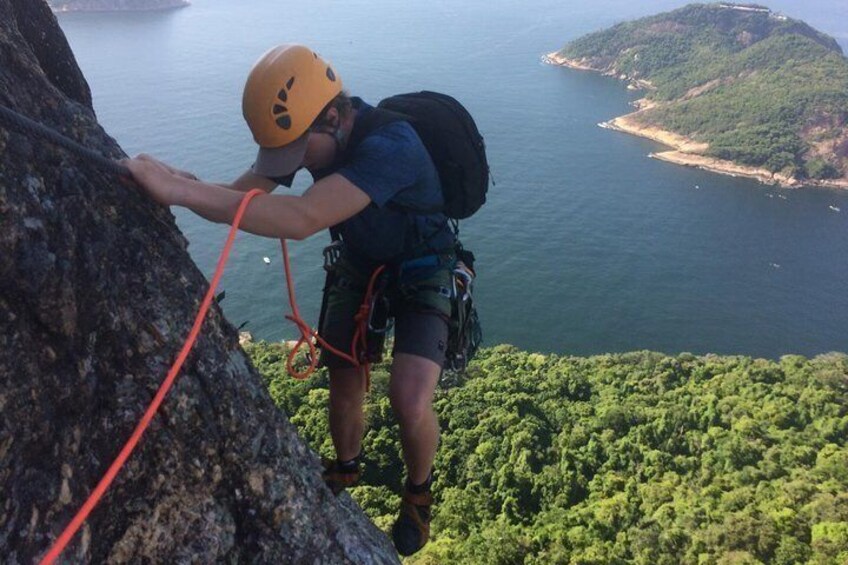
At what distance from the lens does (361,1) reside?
139625 mm

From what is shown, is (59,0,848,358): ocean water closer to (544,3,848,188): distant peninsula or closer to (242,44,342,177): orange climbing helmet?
(544,3,848,188): distant peninsula

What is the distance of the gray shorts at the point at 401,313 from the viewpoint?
3664mm

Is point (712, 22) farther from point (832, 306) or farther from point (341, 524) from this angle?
point (341, 524)

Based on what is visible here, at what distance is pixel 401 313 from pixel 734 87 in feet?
353

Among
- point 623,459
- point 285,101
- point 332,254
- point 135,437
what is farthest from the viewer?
point 623,459

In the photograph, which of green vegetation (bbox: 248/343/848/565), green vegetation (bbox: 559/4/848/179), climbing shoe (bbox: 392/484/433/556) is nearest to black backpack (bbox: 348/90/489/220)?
climbing shoe (bbox: 392/484/433/556)

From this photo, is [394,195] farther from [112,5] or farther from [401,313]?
[112,5]

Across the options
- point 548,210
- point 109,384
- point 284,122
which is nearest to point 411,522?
point 109,384

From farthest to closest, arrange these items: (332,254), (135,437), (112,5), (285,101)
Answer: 1. (112,5)
2. (332,254)
3. (285,101)
4. (135,437)

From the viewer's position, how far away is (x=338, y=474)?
4309mm

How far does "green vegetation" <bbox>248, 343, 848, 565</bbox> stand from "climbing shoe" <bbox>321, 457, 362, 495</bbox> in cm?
1314

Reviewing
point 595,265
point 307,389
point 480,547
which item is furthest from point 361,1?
point 480,547

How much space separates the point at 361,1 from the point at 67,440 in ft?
489

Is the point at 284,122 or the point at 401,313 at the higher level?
the point at 284,122
